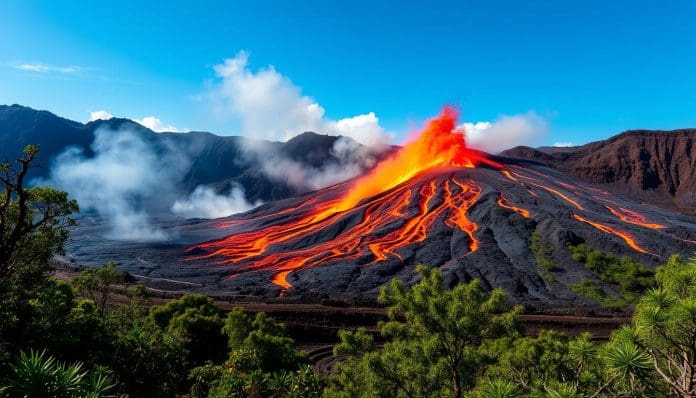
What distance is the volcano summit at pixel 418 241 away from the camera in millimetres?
56375

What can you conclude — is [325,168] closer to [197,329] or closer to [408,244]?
[408,244]

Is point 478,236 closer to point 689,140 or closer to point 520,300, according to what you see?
point 520,300

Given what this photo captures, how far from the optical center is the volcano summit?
5638 centimetres

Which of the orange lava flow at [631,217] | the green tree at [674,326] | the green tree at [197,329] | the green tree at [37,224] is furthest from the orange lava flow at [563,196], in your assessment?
the green tree at [37,224]

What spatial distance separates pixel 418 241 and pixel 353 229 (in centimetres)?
1475

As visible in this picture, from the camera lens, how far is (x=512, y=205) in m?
83.4

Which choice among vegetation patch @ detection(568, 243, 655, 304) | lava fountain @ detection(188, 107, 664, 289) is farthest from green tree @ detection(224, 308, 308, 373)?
vegetation patch @ detection(568, 243, 655, 304)

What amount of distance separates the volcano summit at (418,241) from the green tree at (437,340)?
3983cm

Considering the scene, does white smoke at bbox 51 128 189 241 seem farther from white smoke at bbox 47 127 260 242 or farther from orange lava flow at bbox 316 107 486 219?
orange lava flow at bbox 316 107 486 219

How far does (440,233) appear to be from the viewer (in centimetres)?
7194

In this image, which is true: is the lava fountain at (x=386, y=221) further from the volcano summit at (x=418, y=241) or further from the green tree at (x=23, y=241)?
the green tree at (x=23, y=241)

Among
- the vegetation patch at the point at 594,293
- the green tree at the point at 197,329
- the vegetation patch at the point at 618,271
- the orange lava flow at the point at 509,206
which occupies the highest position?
the orange lava flow at the point at 509,206

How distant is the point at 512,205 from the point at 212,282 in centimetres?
6004

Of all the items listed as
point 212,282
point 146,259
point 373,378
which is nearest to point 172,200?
point 146,259
